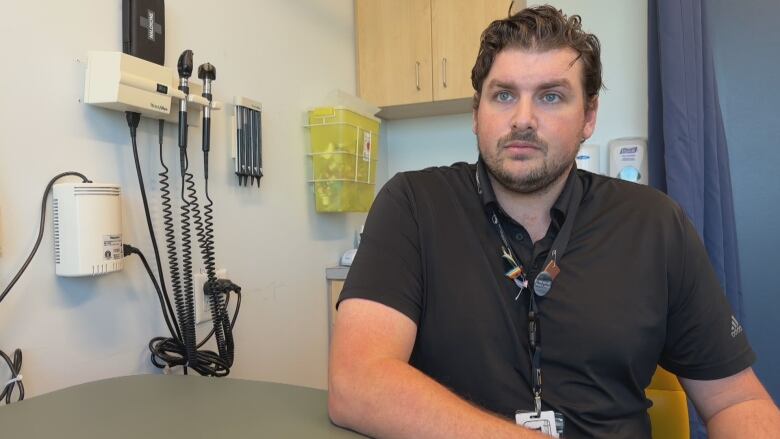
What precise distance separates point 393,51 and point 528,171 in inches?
55.7

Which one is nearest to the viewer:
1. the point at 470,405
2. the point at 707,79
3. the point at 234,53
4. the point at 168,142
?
the point at 470,405

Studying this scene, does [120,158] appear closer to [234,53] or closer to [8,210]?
[8,210]

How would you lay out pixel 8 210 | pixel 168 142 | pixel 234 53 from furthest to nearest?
pixel 234 53 < pixel 168 142 < pixel 8 210

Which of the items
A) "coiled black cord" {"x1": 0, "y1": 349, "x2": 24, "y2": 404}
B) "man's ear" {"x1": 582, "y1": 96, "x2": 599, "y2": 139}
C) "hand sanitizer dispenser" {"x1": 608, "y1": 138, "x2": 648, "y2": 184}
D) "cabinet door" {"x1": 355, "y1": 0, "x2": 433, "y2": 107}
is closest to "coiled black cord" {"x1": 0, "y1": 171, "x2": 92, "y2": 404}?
"coiled black cord" {"x1": 0, "y1": 349, "x2": 24, "y2": 404}

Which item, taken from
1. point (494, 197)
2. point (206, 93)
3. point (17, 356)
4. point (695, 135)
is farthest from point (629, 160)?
point (17, 356)

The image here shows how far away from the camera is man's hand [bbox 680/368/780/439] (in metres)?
0.97

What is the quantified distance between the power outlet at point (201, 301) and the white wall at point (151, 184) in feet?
0.19

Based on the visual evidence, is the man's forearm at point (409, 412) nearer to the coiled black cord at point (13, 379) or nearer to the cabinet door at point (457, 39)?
the coiled black cord at point (13, 379)

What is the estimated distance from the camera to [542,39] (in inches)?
45.7

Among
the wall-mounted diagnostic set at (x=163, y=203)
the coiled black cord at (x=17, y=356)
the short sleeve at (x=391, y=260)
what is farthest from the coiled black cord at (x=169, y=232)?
the short sleeve at (x=391, y=260)

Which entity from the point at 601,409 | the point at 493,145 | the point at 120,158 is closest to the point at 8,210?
the point at 120,158

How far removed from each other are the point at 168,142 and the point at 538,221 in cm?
91

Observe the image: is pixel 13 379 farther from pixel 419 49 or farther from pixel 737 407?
pixel 419 49

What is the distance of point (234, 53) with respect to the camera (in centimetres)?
156
